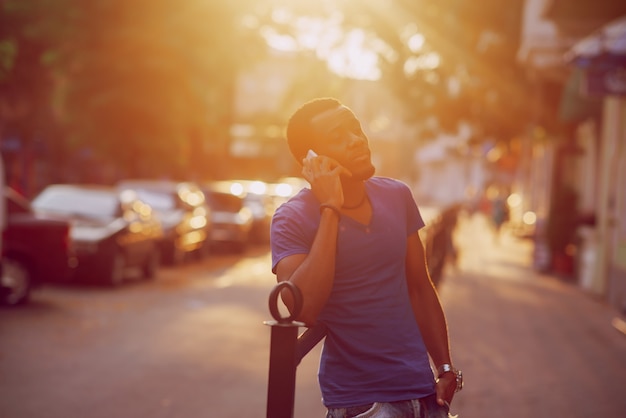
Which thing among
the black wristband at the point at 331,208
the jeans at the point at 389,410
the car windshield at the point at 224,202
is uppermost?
the black wristband at the point at 331,208

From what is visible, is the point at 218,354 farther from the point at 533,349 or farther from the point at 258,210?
the point at 258,210

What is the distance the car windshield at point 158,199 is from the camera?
24531mm

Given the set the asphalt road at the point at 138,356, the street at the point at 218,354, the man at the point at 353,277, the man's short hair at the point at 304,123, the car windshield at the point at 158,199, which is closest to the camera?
the man at the point at 353,277

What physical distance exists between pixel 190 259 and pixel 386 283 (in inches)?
903

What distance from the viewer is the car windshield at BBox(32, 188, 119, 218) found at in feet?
60.8

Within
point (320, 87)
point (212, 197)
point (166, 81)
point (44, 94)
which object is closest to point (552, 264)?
point (320, 87)

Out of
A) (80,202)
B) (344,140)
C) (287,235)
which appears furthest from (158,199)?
(287,235)

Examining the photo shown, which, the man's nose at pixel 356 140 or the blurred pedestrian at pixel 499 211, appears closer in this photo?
the man's nose at pixel 356 140

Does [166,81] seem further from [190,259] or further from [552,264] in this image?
[552,264]

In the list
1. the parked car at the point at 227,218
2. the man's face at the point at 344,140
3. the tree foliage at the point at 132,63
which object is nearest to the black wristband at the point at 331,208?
the man's face at the point at 344,140

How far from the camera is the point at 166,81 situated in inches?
1291

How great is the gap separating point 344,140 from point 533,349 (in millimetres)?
9433

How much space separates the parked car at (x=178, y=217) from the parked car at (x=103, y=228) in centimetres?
377

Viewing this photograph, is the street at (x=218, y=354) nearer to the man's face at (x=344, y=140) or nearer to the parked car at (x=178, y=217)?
the parked car at (x=178, y=217)
